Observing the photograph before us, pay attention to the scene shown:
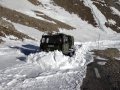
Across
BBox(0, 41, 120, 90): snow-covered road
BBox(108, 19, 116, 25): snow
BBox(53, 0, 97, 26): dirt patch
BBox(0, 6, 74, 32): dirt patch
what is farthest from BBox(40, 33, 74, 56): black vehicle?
BBox(108, 19, 116, 25): snow

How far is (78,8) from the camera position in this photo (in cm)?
7288

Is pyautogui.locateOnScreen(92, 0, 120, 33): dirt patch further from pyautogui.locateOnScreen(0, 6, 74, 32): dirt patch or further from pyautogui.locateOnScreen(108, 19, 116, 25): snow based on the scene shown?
pyautogui.locateOnScreen(0, 6, 74, 32): dirt patch

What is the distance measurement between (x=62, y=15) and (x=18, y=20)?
1788 centimetres

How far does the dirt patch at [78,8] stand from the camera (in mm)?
69363

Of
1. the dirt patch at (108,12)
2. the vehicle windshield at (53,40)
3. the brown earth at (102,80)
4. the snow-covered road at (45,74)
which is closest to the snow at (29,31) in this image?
the vehicle windshield at (53,40)

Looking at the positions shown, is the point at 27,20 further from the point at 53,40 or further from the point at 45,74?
the point at 45,74

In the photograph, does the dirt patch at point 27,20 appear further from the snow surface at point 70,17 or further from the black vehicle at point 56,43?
the black vehicle at point 56,43

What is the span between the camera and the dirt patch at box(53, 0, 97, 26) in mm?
69363

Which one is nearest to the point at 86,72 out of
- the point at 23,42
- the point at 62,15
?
the point at 23,42

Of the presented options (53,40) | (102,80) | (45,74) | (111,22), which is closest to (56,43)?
(53,40)

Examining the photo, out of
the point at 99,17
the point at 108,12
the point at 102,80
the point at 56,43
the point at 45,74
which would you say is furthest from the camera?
the point at 108,12

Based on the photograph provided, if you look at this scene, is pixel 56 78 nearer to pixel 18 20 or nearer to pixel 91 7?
pixel 18 20

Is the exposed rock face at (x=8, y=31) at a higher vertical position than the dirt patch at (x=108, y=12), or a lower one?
lower

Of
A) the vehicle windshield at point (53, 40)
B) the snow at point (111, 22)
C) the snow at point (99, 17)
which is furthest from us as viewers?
the snow at point (111, 22)
